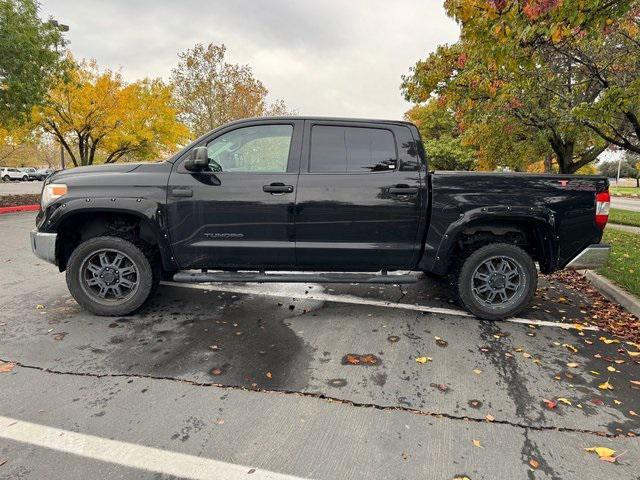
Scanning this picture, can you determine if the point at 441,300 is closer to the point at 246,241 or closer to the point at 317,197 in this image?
the point at 317,197

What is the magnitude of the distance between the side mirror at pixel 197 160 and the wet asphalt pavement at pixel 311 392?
158 cm

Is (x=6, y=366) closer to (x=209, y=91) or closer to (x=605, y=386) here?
(x=605, y=386)

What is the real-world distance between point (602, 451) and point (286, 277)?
2874 mm

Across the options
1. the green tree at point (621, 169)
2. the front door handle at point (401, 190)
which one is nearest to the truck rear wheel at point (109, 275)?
the front door handle at point (401, 190)

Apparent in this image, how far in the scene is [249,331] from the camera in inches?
156

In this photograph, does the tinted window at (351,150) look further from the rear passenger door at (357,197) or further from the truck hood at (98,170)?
the truck hood at (98,170)

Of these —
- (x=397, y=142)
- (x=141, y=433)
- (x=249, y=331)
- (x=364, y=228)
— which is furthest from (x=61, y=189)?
(x=397, y=142)

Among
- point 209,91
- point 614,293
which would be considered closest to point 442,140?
point 209,91

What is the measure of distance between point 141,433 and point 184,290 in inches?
113

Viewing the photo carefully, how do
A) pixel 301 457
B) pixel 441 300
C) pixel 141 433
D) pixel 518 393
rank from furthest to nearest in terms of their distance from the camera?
pixel 441 300, pixel 518 393, pixel 141 433, pixel 301 457

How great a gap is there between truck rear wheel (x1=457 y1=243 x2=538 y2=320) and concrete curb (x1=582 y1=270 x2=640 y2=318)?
152 centimetres

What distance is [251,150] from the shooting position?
4305mm

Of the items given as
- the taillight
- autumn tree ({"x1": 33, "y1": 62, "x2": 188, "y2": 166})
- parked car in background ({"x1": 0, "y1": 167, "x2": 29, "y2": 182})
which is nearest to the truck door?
the taillight

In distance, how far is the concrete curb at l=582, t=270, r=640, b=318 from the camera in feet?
15.8
